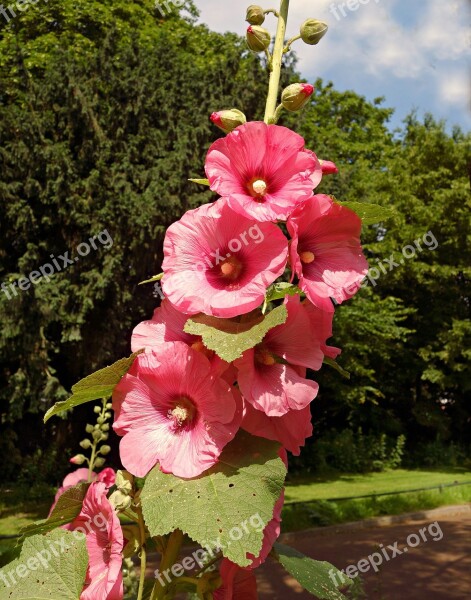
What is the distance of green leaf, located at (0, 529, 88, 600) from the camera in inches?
35.7

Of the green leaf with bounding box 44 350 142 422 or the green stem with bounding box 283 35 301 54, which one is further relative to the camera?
the green stem with bounding box 283 35 301 54

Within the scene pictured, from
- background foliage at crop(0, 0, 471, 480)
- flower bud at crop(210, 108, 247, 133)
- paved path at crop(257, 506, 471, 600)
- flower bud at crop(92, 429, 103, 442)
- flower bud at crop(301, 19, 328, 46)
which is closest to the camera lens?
flower bud at crop(210, 108, 247, 133)

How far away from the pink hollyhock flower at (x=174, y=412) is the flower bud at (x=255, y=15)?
711mm

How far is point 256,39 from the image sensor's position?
125cm

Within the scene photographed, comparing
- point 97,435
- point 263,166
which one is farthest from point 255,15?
point 97,435

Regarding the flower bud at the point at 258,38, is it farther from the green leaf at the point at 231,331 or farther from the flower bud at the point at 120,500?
the flower bud at the point at 120,500

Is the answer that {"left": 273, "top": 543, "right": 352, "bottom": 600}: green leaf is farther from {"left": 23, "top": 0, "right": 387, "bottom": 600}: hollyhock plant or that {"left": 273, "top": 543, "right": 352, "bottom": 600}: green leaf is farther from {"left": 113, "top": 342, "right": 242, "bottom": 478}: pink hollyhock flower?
{"left": 113, "top": 342, "right": 242, "bottom": 478}: pink hollyhock flower

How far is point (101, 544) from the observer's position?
0.99 m

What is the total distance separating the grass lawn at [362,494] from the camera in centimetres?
1116

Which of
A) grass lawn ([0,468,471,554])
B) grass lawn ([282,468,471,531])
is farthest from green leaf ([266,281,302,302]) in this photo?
grass lawn ([282,468,471,531])

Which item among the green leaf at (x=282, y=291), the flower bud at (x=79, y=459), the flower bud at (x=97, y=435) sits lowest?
the flower bud at (x=79, y=459)

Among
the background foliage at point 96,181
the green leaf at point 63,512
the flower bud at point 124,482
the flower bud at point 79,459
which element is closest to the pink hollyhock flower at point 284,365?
the flower bud at point 124,482

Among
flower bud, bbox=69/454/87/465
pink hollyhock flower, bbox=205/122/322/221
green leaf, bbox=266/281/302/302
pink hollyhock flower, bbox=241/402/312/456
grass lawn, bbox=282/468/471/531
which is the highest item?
pink hollyhock flower, bbox=205/122/322/221

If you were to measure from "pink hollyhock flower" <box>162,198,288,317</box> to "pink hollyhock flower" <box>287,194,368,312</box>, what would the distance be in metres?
0.04
